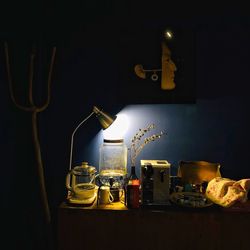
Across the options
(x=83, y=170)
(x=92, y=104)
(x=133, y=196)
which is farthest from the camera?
(x=92, y=104)

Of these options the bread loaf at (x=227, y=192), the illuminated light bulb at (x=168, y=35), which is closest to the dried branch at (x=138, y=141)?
the bread loaf at (x=227, y=192)

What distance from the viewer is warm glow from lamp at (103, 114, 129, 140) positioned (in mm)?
1957

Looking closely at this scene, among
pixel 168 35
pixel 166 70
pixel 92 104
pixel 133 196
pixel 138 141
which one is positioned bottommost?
pixel 133 196

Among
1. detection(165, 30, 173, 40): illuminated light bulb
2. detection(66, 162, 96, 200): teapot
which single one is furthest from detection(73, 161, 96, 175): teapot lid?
detection(165, 30, 173, 40): illuminated light bulb

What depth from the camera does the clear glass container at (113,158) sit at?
1.93 meters

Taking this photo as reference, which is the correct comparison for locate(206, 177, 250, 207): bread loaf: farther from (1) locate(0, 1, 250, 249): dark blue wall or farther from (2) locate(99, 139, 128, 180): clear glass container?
(2) locate(99, 139, 128, 180): clear glass container

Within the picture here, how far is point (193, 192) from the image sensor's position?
172 centimetres

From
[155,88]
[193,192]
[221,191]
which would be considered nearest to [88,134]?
[155,88]

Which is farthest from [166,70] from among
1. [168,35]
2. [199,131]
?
[199,131]

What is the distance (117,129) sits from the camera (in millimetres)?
1968

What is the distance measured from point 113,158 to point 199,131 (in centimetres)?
65

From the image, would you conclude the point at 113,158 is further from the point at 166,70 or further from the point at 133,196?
the point at 166,70

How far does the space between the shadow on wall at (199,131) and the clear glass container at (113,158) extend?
0.08 meters

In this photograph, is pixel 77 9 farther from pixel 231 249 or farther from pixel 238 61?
pixel 231 249
